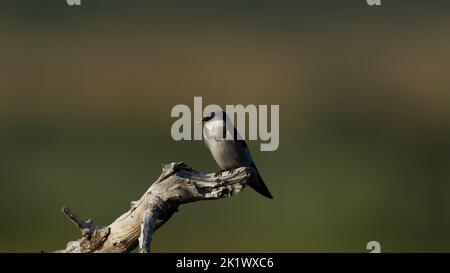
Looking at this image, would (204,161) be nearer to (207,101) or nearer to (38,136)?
(207,101)

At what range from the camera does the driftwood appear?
1081 cm

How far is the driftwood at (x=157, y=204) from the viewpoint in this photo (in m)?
10.8

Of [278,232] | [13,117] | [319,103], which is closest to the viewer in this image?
[278,232]

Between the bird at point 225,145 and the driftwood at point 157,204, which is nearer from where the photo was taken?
the driftwood at point 157,204

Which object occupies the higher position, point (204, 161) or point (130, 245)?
point (204, 161)

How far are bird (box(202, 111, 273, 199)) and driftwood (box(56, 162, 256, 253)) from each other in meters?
1.60

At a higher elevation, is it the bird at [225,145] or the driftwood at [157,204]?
the bird at [225,145]

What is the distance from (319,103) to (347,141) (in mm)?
4148

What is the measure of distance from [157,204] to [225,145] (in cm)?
213

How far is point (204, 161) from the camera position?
2258 cm

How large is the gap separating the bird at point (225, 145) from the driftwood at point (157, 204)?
1.60 metres
